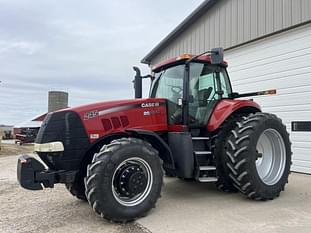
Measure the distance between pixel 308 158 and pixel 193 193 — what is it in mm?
3211

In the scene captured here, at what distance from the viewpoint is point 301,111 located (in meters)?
7.56

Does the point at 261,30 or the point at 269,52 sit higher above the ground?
the point at 261,30

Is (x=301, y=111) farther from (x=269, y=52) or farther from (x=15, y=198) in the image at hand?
(x=15, y=198)

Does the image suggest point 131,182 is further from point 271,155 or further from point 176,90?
point 271,155

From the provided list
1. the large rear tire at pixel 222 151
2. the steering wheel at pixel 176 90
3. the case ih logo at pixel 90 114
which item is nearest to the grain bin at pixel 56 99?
the steering wheel at pixel 176 90

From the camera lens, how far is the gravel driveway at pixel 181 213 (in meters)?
3.98

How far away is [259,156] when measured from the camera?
5.45 metres

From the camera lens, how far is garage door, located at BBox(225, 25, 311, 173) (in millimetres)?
7457

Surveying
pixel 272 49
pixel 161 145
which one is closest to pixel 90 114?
pixel 161 145

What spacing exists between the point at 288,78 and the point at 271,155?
2868 mm

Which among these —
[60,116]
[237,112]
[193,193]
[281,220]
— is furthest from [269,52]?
[60,116]

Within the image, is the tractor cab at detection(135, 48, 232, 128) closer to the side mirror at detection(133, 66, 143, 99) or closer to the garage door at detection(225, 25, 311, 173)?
the side mirror at detection(133, 66, 143, 99)

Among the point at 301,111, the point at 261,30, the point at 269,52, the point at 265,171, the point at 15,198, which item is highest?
the point at 261,30

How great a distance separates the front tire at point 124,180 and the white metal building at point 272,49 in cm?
449
